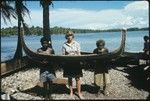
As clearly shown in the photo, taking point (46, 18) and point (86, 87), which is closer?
point (86, 87)

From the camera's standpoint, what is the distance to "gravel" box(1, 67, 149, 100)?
39.7ft

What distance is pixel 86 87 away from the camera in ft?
44.9

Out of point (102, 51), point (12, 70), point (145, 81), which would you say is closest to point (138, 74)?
point (145, 81)

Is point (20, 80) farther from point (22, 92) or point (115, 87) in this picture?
point (115, 87)

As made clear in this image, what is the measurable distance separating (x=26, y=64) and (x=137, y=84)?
611 centimetres

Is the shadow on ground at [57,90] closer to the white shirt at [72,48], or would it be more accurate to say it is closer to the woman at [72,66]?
the woman at [72,66]

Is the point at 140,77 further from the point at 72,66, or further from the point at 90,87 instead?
the point at 72,66

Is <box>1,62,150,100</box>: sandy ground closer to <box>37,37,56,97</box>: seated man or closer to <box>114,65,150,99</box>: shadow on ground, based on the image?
<box>114,65,150,99</box>: shadow on ground

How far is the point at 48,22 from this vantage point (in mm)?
20484

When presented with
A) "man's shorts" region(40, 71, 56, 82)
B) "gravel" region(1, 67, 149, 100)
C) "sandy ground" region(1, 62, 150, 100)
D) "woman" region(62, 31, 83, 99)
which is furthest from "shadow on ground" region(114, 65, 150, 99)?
"man's shorts" region(40, 71, 56, 82)

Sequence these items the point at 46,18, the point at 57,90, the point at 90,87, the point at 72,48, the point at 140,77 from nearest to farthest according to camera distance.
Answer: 1. the point at 72,48
2. the point at 57,90
3. the point at 90,87
4. the point at 140,77
5. the point at 46,18

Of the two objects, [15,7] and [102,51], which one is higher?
[15,7]

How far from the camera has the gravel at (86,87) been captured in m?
12.1

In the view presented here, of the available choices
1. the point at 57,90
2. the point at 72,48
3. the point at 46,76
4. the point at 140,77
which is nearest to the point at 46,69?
the point at 46,76
